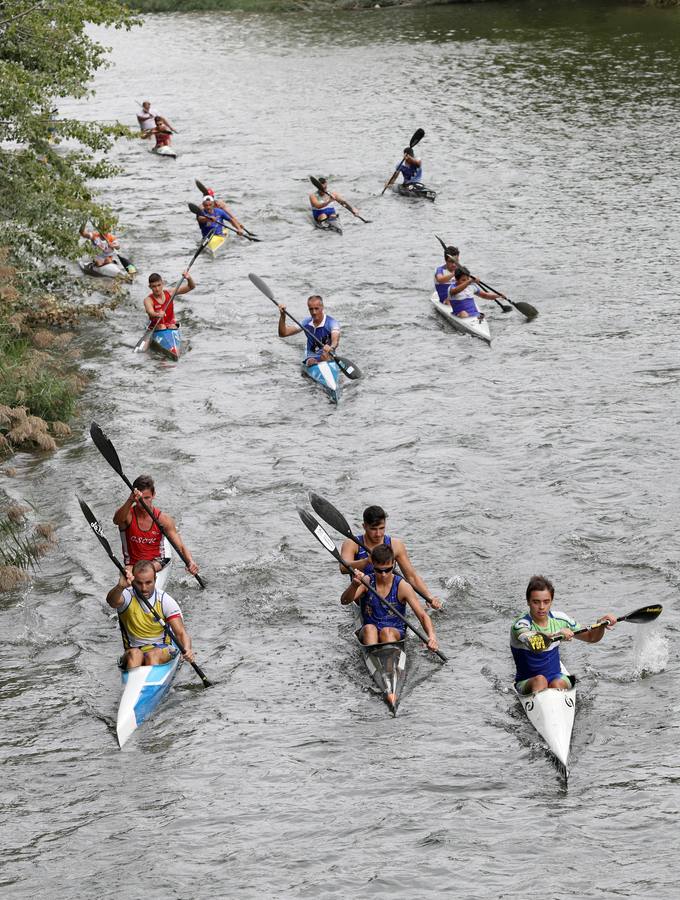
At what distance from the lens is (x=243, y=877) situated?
27.4 feet

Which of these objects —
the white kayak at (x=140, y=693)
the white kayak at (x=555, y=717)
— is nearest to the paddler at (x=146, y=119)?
the white kayak at (x=140, y=693)

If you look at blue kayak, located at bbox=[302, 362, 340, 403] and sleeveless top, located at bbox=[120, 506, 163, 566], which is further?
blue kayak, located at bbox=[302, 362, 340, 403]

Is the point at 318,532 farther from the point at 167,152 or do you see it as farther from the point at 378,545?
the point at 167,152

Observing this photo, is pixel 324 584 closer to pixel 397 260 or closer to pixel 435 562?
pixel 435 562

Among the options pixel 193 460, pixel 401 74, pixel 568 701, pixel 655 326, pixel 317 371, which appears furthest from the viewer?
pixel 401 74

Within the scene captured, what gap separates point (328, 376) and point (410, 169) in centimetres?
1125

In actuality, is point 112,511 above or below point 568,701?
below

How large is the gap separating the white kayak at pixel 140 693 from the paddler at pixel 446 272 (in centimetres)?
1022

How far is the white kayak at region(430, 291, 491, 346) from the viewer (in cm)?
1835

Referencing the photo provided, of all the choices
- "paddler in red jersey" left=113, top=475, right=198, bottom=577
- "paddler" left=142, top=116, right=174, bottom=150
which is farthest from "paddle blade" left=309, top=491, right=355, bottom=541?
"paddler" left=142, top=116, right=174, bottom=150

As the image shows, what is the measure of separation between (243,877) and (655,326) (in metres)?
12.8

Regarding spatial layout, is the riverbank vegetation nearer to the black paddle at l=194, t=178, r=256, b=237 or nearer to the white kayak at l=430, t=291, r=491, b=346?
the black paddle at l=194, t=178, r=256, b=237

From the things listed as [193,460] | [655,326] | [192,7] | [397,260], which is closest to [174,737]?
[193,460]

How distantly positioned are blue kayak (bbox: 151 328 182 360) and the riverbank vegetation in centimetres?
141
